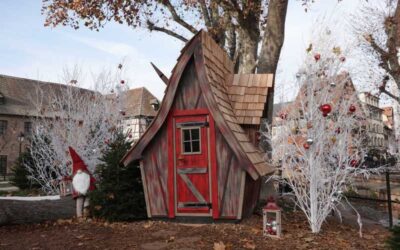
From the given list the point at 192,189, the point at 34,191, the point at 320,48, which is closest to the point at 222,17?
the point at 320,48

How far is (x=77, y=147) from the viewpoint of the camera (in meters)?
14.1

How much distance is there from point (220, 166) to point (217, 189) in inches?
18.0

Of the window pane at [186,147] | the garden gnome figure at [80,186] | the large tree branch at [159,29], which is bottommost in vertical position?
the garden gnome figure at [80,186]

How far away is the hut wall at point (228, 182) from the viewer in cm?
714

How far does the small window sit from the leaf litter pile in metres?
1.49

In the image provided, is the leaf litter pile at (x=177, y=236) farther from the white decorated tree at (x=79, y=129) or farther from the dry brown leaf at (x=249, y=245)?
the white decorated tree at (x=79, y=129)

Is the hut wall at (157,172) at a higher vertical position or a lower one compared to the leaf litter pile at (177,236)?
higher

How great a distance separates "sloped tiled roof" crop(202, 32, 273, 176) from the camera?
23.7ft

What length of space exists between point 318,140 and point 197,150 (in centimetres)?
239

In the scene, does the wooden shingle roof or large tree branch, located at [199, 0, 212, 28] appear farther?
large tree branch, located at [199, 0, 212, 28]

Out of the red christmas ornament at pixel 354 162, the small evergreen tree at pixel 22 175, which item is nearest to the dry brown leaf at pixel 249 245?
the red christmas ornament at pixel 354 162

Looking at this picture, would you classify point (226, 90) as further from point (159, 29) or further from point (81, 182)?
point (159, 29)

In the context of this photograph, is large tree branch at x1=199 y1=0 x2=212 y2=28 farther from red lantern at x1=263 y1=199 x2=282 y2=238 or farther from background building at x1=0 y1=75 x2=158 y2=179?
background building at x1=0 y1=75 x2=158 y2=179

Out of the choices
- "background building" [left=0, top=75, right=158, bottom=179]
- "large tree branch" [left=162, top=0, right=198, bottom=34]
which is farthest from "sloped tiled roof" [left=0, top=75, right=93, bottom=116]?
"large tree branch" [left=162, top=0, right=198, bottom=34]
